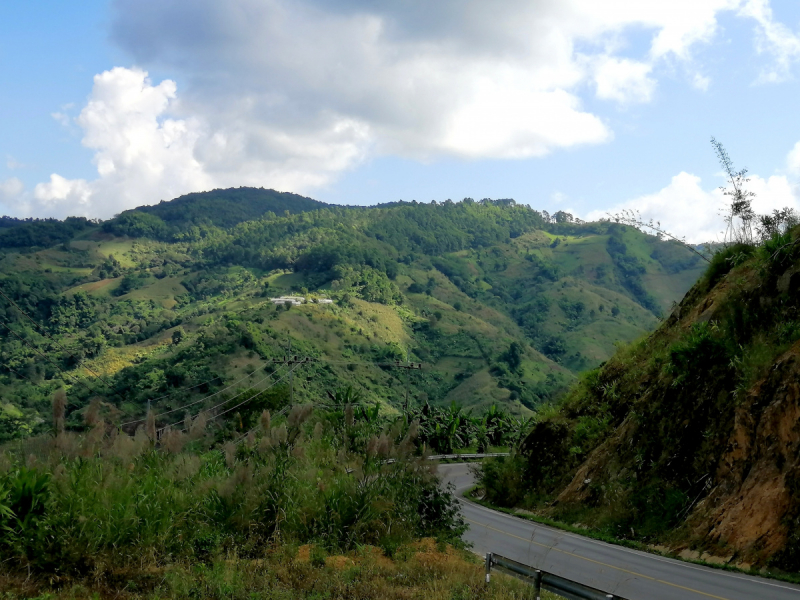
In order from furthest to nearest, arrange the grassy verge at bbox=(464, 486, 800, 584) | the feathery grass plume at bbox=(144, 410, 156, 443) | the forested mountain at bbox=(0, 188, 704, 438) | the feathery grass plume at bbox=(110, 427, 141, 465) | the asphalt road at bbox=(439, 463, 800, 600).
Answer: the forested mountain at bbox=(0, 188, 704, 438) → the grassy verge at bbox=(464, 486, 800, 584) → the asphalt road at bbox=(439, 463, 800, 600) → the feathery grass plume at bbox=(144, 410, 156, 443) → the feathery grass plume at bbox=(110, 427, 141, 465)

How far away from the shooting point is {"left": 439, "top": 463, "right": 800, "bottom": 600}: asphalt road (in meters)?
13.2

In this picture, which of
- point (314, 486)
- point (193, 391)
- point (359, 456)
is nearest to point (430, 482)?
point (359, 456)

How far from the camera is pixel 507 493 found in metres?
30.7

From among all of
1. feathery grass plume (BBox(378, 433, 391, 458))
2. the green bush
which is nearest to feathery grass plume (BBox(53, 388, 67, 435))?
feathery grass plume (BBox(378, 433, 391, 458))

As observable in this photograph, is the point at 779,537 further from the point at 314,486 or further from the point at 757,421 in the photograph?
the point at 314,486

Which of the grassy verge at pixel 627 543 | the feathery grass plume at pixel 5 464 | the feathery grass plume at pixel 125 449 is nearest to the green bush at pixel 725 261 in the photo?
the grassy verge at pixel 627 543

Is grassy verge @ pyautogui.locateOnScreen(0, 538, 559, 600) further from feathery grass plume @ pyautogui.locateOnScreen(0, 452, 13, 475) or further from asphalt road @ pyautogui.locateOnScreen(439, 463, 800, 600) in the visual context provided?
feathery grass plume @ pyautogui.locateOnScreen(0, 452, 13, 475)

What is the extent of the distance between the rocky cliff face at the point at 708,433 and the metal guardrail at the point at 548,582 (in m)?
7.67

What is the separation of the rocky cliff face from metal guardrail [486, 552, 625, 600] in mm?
7674

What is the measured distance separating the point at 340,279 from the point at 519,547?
5930 inches

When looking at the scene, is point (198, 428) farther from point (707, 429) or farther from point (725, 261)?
point (725, 261)

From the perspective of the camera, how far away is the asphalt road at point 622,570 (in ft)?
43.5

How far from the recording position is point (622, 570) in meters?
15.7

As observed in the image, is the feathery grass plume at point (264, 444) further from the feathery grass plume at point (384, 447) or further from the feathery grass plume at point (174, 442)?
the feathery grass plume at point (384, 447)
